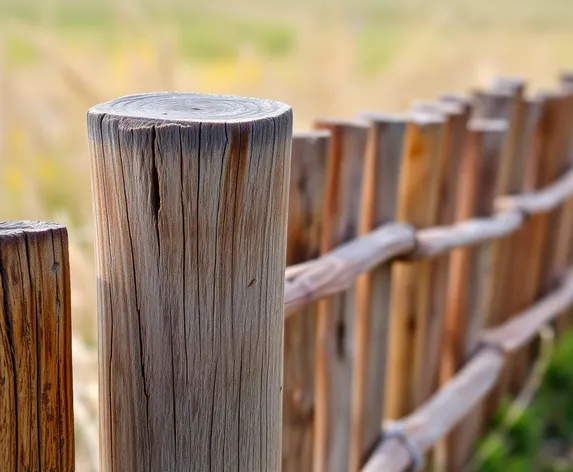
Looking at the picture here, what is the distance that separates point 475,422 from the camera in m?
2.61

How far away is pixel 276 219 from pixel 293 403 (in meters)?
0.73

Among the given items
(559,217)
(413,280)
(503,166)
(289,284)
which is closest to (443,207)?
(413,280)

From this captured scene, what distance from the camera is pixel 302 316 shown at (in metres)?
1.57

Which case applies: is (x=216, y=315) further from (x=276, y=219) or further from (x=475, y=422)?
(x=475, y=422)

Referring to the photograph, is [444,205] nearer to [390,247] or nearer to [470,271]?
[470,271]

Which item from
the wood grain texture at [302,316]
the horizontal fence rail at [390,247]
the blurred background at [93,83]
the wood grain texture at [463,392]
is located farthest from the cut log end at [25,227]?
the blurred background at [93,83]

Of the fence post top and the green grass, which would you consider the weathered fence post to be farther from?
the green grass

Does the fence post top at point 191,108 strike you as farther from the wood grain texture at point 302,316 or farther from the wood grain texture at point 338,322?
the wood grain texture at point 338,322

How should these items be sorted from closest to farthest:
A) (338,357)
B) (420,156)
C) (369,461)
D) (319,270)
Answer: (319,270) < (338,357) < (369,461) < (420,156)

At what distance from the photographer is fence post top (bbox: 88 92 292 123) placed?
871 mm

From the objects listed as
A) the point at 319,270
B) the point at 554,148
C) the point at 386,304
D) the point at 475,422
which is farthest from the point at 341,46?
the point at 319,270

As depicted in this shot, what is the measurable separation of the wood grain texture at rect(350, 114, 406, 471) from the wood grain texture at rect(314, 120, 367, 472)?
122mm

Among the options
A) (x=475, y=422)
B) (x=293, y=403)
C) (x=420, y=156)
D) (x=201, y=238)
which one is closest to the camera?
(x=201, y=238)

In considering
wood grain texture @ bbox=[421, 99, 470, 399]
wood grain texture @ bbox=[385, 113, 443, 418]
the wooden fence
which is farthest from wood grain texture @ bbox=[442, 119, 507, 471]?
wood grain texture @ bbox=[385, 113, 443, 418]
